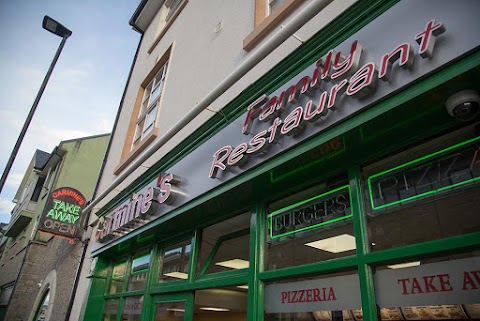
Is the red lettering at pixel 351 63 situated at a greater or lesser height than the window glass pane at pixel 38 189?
lesser

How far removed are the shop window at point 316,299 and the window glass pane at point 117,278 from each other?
13.5 feet

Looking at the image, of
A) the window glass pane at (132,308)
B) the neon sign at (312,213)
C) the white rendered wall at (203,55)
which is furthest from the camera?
the window glass pane at (132,308)

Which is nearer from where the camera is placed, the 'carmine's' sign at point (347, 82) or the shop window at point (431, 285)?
the shop window at point (431, 285)

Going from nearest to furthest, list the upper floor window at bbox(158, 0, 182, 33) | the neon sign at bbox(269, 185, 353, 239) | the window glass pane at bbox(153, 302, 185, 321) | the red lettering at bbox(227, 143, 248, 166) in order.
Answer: the neon sign at bbox(269, 185, 353, 239)
the red lettering at bbox(227, 143, 248, 166)
the window glass pane at bbox(153, 302, 185, 321)
the upper floor window at bbox(158, 0, 182, 33)

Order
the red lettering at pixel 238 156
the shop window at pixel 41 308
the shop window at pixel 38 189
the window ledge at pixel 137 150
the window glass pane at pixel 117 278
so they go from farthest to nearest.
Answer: the shop window at pixel 38 189 < the shop window at pixel 41 308 < the window glass pane at pixel 117 278 < the window ledge at pixel 137 150 < the red lettering at pixel 238 156

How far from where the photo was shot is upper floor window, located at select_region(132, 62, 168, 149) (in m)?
7.61

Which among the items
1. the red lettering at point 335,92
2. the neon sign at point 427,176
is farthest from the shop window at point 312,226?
the red lettering at point 335,92

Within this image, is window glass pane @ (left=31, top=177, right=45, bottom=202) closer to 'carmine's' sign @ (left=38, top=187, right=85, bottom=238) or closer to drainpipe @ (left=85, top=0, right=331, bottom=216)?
'carmine's' sign @ (left=38, top=187, right=85, bottom=238)

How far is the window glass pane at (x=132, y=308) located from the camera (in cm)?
525

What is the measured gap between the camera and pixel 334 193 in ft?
9.83

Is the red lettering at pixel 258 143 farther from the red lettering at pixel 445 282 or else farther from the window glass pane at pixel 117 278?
the window glass pane at pixel 117 278

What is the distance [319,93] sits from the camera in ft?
9.43

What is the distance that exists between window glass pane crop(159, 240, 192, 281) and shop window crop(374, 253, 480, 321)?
2829 millimetres

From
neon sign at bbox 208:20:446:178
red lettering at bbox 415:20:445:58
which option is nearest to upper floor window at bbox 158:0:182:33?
neon sign at bbox 208:20:446:178
